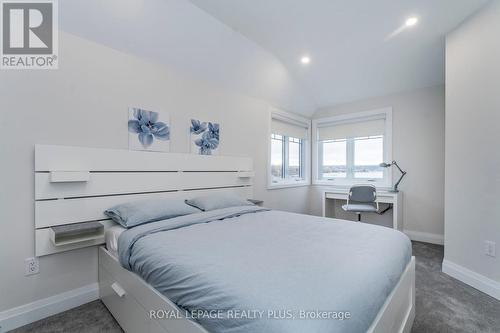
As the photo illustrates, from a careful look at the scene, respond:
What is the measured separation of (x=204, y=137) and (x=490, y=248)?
2.99 m

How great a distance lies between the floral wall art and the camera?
269 cm

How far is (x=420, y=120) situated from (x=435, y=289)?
246cm

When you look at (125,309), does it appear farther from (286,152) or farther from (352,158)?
(352,158)

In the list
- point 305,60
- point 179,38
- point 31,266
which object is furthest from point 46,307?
point 305,60

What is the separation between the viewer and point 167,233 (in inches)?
61.9

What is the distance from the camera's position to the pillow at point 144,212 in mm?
1801

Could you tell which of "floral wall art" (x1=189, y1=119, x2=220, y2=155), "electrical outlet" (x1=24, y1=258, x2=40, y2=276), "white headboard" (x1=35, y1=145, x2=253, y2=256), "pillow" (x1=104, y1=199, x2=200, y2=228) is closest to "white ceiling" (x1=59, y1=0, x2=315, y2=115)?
"floral wall art" (x1=189, y1=119, x2=220, y2=155)

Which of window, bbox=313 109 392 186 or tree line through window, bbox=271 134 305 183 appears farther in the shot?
tree line through window, bbox=271 134 305 183

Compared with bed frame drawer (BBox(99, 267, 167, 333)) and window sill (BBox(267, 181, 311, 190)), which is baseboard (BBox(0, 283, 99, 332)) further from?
window sill (BBox(267, 181, 311, 190))

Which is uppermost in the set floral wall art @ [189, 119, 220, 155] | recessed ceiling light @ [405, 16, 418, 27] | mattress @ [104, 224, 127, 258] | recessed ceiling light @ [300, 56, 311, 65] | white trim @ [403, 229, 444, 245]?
recessed ceiling light @ [405, 16, 418, 27]

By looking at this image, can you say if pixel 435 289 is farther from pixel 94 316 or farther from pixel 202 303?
pixel 94 316

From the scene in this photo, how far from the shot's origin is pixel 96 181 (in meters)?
1.96

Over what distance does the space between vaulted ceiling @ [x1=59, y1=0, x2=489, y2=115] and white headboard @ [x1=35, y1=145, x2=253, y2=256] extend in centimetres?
99

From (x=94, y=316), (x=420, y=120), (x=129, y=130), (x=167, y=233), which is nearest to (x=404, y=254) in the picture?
(x=167, y=233)
